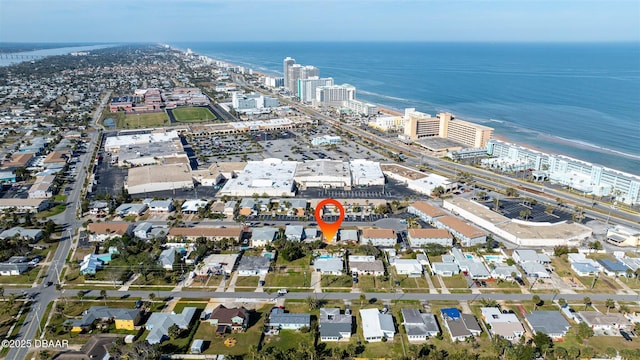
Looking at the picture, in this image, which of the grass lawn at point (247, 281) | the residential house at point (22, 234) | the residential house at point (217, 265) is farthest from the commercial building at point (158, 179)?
the grass lawn at point (247, 281)

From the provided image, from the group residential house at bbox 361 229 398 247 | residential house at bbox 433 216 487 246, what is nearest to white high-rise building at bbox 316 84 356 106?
residential house at bbox 433 216 487 246

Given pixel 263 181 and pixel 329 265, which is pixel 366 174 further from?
pixel 329 265

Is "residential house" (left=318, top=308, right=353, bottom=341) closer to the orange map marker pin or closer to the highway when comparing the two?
the orange map marker pin

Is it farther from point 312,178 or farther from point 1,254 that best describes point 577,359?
point 1,254

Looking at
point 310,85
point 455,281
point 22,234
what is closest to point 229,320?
point 455,281

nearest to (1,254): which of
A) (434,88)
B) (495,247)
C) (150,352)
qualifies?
(150,352)

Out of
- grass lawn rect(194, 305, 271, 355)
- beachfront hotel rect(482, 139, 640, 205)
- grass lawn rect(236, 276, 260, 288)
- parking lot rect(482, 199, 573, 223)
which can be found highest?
beachfront hotel rect(482, 139, 640, 205)

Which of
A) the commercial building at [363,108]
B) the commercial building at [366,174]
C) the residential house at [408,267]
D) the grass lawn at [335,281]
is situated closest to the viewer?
the grass lawn at [335,281]

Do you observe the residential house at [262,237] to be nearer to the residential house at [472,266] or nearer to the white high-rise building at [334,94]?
the residential house at [472,266]
